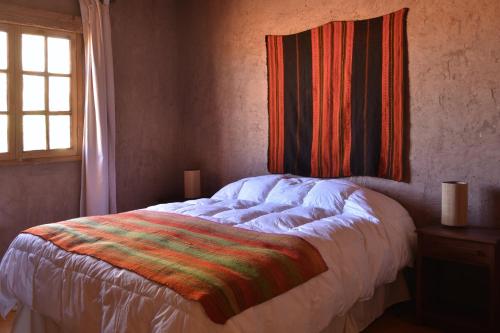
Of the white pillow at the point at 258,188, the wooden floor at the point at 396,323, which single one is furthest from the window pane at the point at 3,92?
the white pillow at the point at 258,188

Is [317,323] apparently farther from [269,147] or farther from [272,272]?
[269,147]

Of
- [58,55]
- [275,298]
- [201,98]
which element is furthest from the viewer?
[201,98]

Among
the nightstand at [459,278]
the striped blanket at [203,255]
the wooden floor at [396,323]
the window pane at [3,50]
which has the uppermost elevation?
the window pane at [3,50]

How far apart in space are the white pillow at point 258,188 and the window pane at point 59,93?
165cm

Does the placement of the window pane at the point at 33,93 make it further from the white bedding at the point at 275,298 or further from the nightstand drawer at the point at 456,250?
the nightstand drawer at the point at 456,250

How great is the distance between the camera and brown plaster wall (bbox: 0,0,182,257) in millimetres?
3582

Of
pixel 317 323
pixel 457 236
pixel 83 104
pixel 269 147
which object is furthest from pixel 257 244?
pixel 83 104

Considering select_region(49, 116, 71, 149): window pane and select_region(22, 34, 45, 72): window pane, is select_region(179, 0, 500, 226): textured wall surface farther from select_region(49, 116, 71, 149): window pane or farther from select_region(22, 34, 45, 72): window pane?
select_region(22, 34, 45, 72): window pane

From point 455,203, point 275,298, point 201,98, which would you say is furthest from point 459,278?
point 201,98

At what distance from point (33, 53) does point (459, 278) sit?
11.5 ft

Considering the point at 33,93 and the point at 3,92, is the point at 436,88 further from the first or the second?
the point at 3,92

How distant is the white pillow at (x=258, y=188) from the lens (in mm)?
3393

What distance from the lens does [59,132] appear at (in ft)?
12.4

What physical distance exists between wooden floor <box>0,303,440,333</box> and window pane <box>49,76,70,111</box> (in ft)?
5.36
